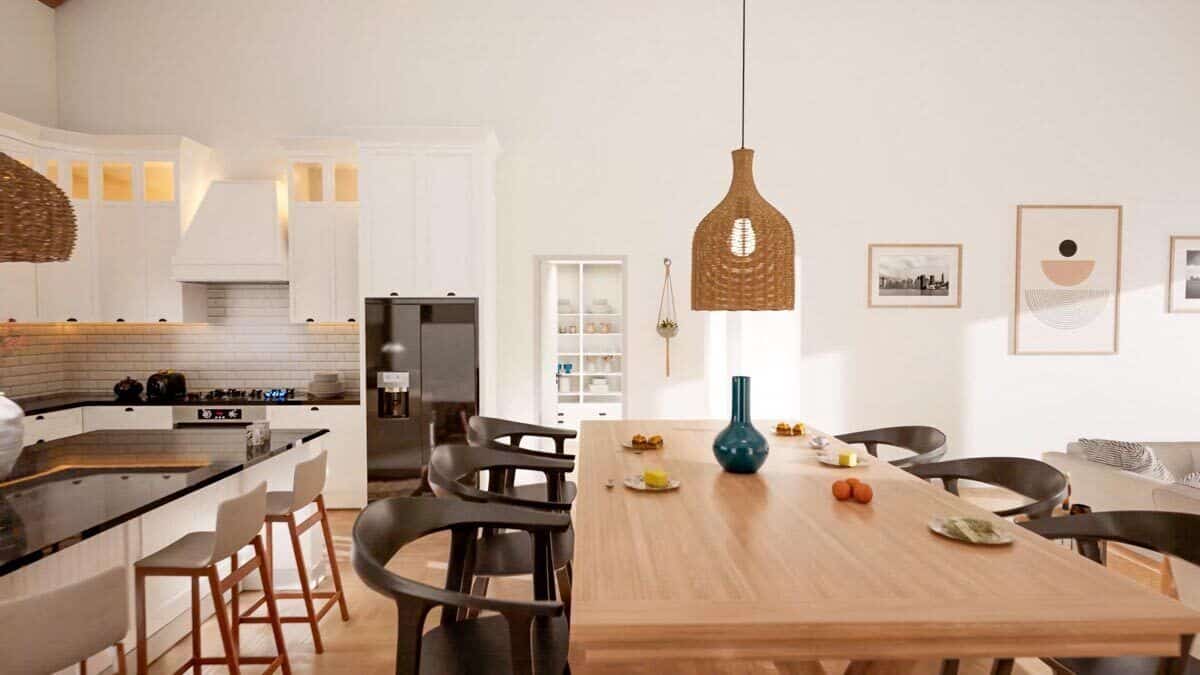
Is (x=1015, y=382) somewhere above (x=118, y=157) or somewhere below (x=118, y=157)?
below

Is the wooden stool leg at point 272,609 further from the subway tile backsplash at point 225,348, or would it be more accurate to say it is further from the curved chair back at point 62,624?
the subway tile backsplash at point 225,348

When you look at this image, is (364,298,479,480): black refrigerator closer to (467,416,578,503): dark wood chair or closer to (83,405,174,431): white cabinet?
(467,416,578,503): dark wood chair

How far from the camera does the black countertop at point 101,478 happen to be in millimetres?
1935

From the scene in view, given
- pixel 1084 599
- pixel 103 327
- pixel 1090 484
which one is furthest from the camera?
pixel 103 327

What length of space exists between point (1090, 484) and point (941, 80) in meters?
3.39

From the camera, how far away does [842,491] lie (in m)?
2.15

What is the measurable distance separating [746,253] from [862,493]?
35.7 inches

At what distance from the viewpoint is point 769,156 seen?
550cm

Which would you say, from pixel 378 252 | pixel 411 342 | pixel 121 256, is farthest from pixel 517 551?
pixel 121 256

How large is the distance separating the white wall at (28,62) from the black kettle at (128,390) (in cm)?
219

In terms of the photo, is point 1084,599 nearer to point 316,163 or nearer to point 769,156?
point 769,156

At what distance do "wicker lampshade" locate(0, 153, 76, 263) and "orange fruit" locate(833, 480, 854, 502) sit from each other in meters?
2.89

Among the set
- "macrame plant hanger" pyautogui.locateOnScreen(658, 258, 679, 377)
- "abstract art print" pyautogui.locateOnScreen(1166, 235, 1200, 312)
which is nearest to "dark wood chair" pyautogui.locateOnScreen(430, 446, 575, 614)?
"macrame plant hanger" pyautogui.locateOnScreen(658, 258, 679, 377)

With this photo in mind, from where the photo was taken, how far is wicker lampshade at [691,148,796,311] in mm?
2439
